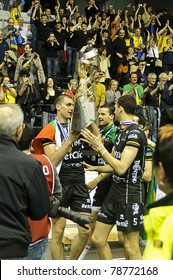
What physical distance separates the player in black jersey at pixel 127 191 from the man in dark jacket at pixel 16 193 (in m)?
1.88

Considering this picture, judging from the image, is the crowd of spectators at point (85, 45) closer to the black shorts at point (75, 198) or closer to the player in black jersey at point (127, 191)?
the black shorts at point (75, 198)

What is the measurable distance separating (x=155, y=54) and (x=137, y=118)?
13664mm

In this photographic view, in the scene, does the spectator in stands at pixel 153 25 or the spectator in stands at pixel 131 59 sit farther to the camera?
the spectator in stands at pixel 153 25

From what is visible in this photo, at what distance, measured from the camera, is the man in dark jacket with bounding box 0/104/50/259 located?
354 cm

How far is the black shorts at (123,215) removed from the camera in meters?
5.66

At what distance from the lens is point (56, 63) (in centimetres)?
1702

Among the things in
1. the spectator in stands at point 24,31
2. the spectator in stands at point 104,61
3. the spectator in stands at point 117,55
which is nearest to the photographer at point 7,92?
the spectator in stands at point 104,61

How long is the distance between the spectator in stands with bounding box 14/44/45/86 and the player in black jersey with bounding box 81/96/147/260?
962 cm

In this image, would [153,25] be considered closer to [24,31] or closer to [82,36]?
[82,36]

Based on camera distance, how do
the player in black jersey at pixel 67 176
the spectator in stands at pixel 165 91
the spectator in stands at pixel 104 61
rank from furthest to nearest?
the spectator in stands at pixel 104 61 < the spectator in stands at pixel 165 91 < the player in black jersey at pixel 67 176

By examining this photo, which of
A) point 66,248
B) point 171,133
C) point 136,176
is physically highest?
point 171,133

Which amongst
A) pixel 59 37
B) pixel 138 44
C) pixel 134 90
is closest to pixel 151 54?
pixel 138 44
